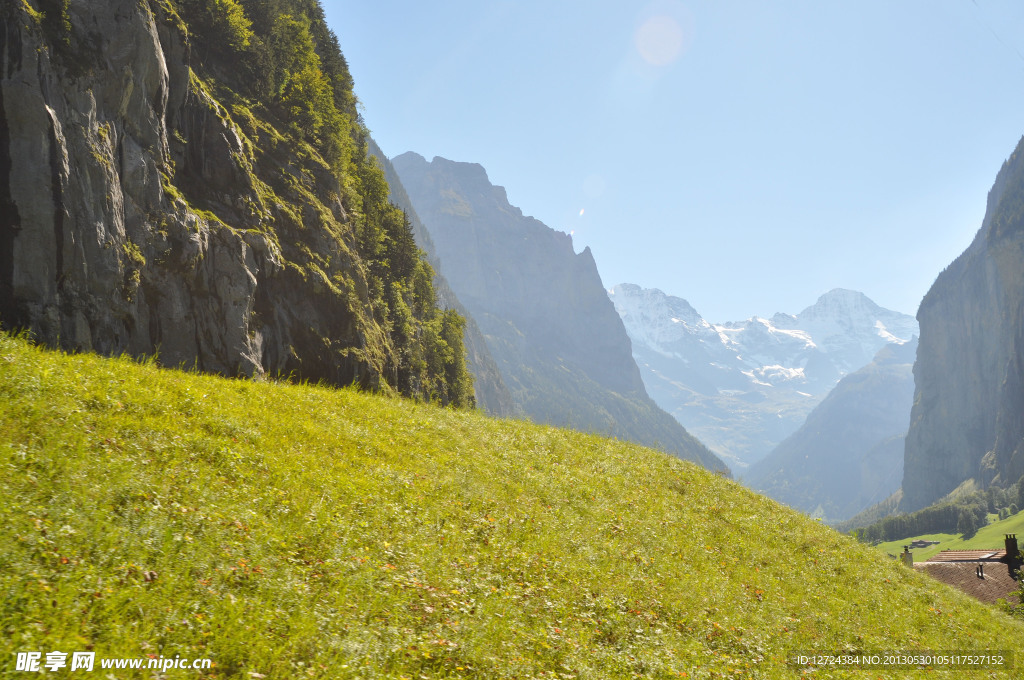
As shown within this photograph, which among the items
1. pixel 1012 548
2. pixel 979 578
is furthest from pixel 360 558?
pixel 979 578

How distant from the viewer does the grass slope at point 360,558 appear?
653 centimetres

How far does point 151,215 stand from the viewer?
19.0 m

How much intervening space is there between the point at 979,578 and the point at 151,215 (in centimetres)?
6004

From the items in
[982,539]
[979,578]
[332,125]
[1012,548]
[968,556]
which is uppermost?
[332,125]

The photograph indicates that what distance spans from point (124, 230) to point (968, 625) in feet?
98.6

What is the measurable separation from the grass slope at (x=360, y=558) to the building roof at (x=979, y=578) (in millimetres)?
27230

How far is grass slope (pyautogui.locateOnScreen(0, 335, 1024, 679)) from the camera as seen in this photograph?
21.4 feet

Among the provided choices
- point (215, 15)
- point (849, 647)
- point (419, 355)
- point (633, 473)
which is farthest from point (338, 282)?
point (849, 647)

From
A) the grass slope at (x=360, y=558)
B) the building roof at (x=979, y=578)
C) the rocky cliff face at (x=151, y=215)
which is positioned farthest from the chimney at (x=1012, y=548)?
the rocky cliff face at (x=151, y=215)

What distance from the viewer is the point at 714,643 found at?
10500 mm

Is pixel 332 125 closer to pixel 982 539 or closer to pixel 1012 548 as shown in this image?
pixel 1012 548

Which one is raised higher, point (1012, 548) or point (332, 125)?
point (332, 125)

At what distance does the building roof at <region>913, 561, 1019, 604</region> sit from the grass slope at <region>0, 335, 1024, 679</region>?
27230mm

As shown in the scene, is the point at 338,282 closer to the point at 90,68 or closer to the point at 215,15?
the point at 90,68
